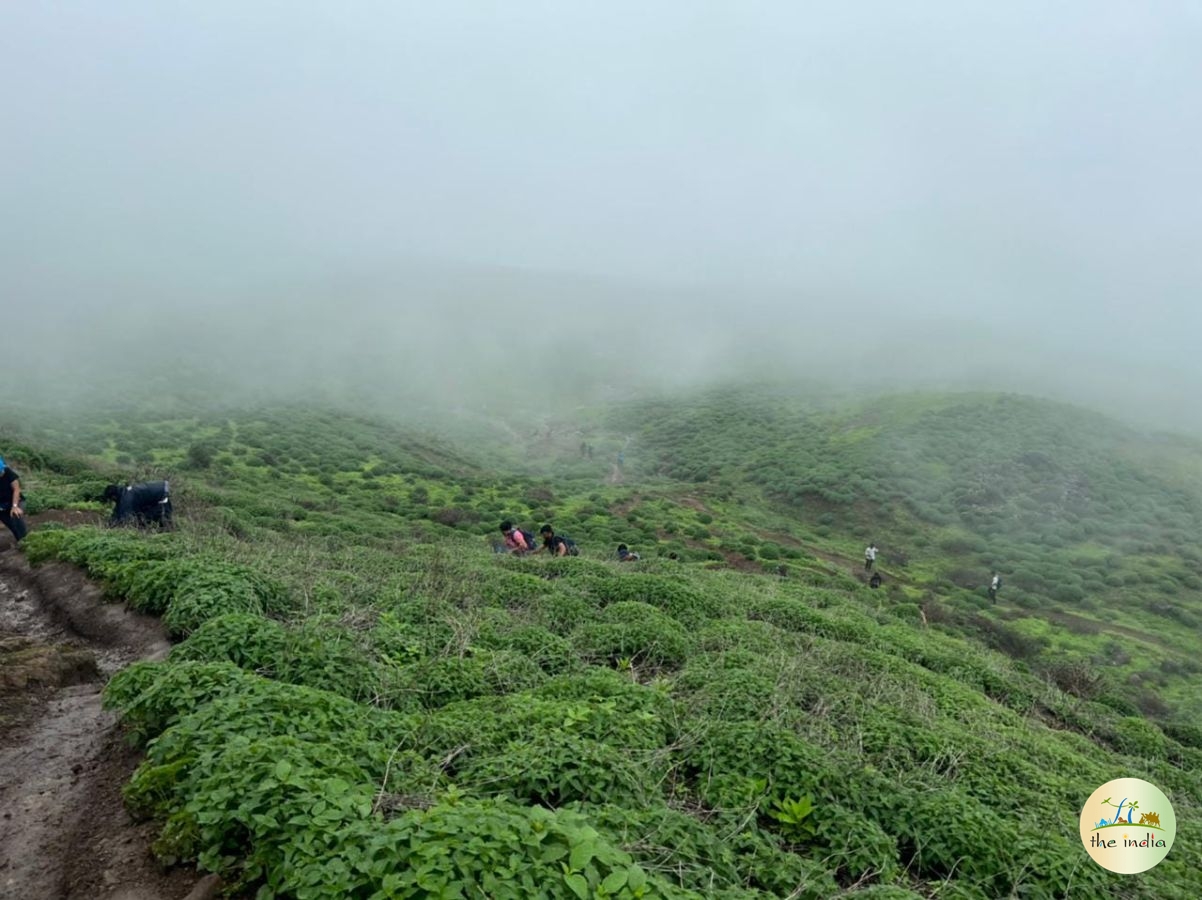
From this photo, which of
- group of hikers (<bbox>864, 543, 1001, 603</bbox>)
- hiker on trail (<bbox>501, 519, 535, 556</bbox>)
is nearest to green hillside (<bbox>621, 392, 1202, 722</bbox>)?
group of hikers (<bbox>864, 543, 1001, 603</bbox>)

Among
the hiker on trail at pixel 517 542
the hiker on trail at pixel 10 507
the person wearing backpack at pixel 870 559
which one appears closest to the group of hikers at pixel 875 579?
the person wearing backpack at pixel 870 559

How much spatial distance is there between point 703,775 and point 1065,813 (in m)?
4.05

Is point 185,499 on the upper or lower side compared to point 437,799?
lower

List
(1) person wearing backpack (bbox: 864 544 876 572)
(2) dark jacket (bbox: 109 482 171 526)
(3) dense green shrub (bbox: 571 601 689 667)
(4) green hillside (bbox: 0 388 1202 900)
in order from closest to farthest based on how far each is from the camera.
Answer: (4) green hillside (bbox: 0 388 1202 900) < (3) dense green shrub (bbox: 571 601 689 667) < (2) dark jacket (bbox: 109 482 171 526) < (1) person wearing backpack (bbox: 864 544 876 572)

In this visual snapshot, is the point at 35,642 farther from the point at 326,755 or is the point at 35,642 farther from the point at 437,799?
the point at 437,799

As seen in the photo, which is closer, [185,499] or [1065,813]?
[1065,813]

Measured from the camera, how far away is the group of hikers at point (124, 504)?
11.9m

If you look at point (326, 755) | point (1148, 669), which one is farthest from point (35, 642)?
point (1148, 669)

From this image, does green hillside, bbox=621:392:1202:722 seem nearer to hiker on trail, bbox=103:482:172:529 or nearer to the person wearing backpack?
the person wearing backpack

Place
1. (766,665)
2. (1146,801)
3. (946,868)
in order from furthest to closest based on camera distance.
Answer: (766,665), (1146,801), (946,868)

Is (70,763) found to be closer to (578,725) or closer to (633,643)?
(578,725)

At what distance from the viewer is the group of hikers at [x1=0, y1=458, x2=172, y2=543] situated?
1191 centimetres

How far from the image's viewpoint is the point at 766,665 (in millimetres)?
10266

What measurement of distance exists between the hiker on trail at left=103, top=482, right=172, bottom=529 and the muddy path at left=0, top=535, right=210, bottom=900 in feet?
12.3
